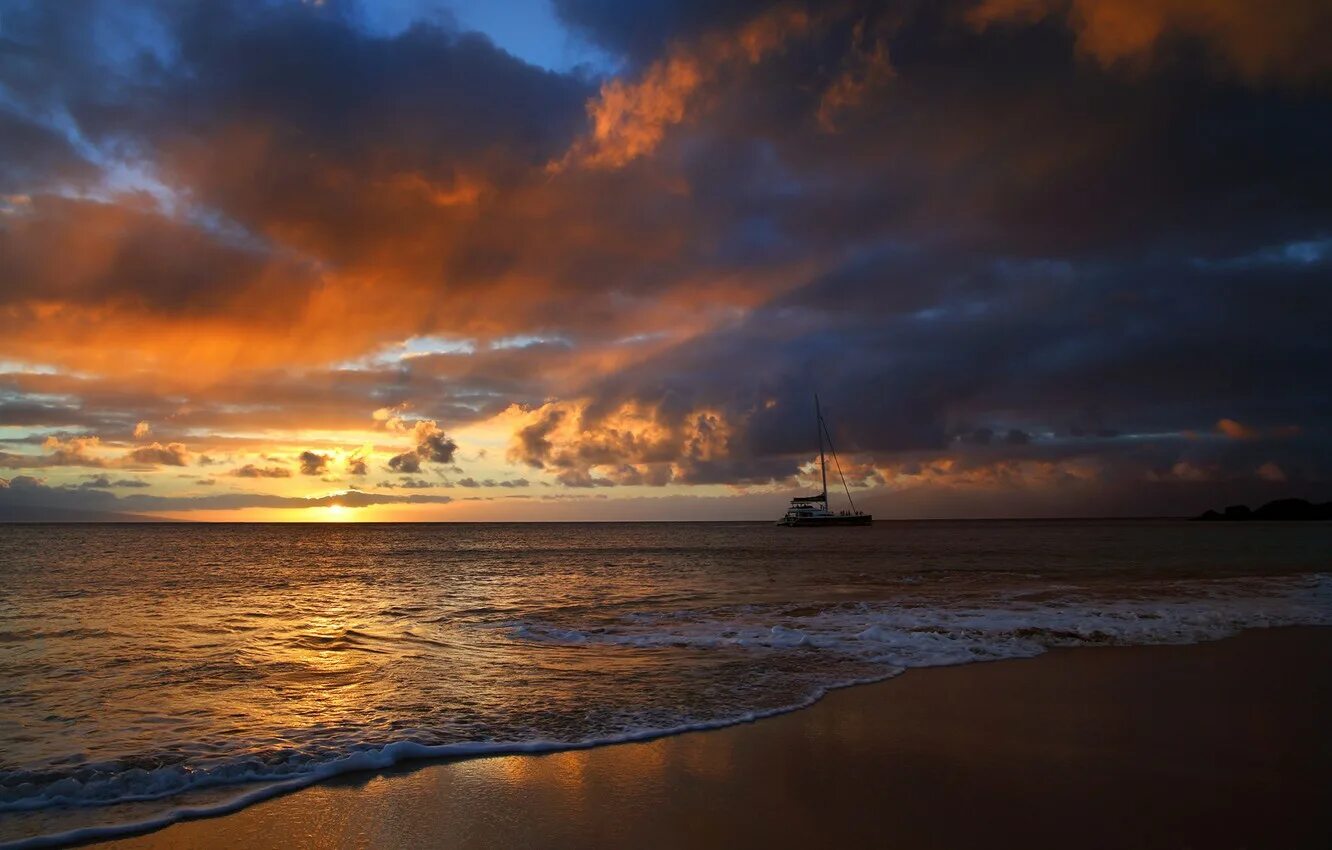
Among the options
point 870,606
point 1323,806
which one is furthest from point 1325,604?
point 1323,806

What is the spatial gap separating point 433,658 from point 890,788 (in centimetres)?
1010

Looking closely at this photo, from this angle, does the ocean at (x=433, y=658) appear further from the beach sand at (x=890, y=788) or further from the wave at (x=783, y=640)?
the beach sand at (x=890, y=788)

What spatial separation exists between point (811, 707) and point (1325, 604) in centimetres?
2226

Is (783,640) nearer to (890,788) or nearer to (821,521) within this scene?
(890,788)

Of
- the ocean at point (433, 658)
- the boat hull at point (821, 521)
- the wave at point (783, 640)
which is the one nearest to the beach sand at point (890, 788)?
the wave at point (783, 640)

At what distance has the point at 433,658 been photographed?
1435 centimetres

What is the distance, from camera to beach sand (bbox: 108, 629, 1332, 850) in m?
5.91

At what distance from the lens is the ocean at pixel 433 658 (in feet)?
25.8

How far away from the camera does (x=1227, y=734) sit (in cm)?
859

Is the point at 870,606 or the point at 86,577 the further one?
the point at 86,577

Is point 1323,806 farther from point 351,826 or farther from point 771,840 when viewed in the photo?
point 351,826

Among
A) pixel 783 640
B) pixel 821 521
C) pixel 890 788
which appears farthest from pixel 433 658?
pixel 821 521

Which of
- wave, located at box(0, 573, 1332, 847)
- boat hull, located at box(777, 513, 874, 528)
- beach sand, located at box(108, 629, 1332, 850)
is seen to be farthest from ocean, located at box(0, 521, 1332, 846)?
boat hull, located at box(777, 513, 874, 528)

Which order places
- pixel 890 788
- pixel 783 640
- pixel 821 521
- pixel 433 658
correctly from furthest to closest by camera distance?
1. pixel 821 521
2. pixel 783 640
3. pixel 433 658
4. pixel 890 788
